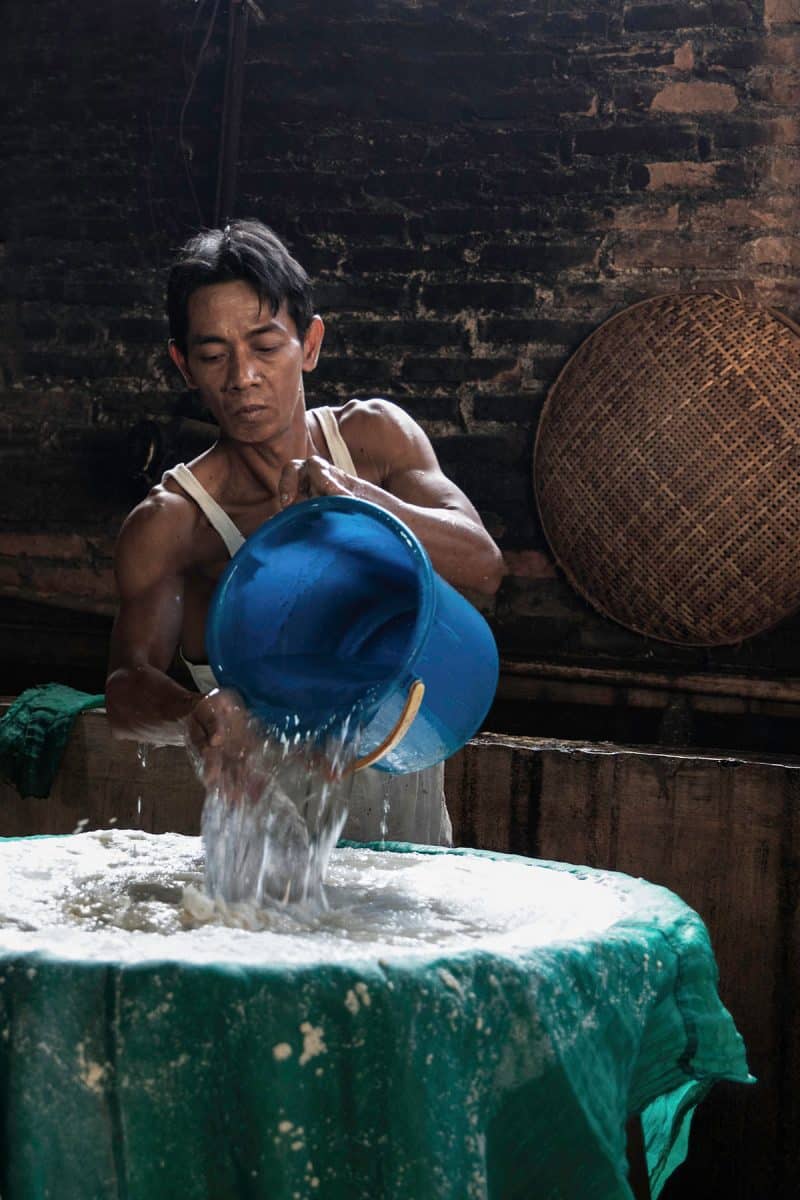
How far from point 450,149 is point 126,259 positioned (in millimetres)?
1281

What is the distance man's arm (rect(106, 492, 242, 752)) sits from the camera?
8.04 ft

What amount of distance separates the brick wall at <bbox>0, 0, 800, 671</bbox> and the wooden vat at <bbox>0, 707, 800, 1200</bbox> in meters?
1.21

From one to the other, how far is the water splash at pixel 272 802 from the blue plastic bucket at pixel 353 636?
0.04m

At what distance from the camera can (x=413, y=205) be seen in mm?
4922

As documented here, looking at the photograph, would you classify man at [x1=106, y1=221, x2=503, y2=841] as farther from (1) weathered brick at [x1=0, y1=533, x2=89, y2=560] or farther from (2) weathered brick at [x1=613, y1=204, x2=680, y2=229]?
(1) weathered brick at [x1=0, y1=533, x2=89, y2=560]

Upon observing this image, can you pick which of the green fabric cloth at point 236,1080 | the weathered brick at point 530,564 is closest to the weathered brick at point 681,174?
the weathered brick at point 530,564

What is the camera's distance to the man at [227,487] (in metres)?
2.53

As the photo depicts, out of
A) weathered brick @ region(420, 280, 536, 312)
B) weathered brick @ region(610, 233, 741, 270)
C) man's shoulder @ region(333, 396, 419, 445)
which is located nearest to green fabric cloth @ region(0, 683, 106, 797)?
man's shoulder @ region(333, 396, 419, 445)

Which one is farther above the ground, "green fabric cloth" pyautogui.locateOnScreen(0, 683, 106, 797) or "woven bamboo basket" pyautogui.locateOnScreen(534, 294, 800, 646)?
"woven bamboo basket" pyautogui.locateOnScreen(534, 294, 800, 646)

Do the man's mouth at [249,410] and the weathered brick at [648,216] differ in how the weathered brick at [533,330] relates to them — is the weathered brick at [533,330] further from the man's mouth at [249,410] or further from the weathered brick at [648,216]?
the man's mouth at [249,410]

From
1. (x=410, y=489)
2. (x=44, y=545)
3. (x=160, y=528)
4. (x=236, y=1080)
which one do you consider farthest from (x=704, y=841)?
(x=44, y=545)

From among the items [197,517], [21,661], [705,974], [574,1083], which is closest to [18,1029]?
[574,1083]

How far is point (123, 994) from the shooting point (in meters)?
1.49

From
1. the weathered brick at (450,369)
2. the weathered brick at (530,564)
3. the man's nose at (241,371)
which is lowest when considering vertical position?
the weathered brick at (530,564)
